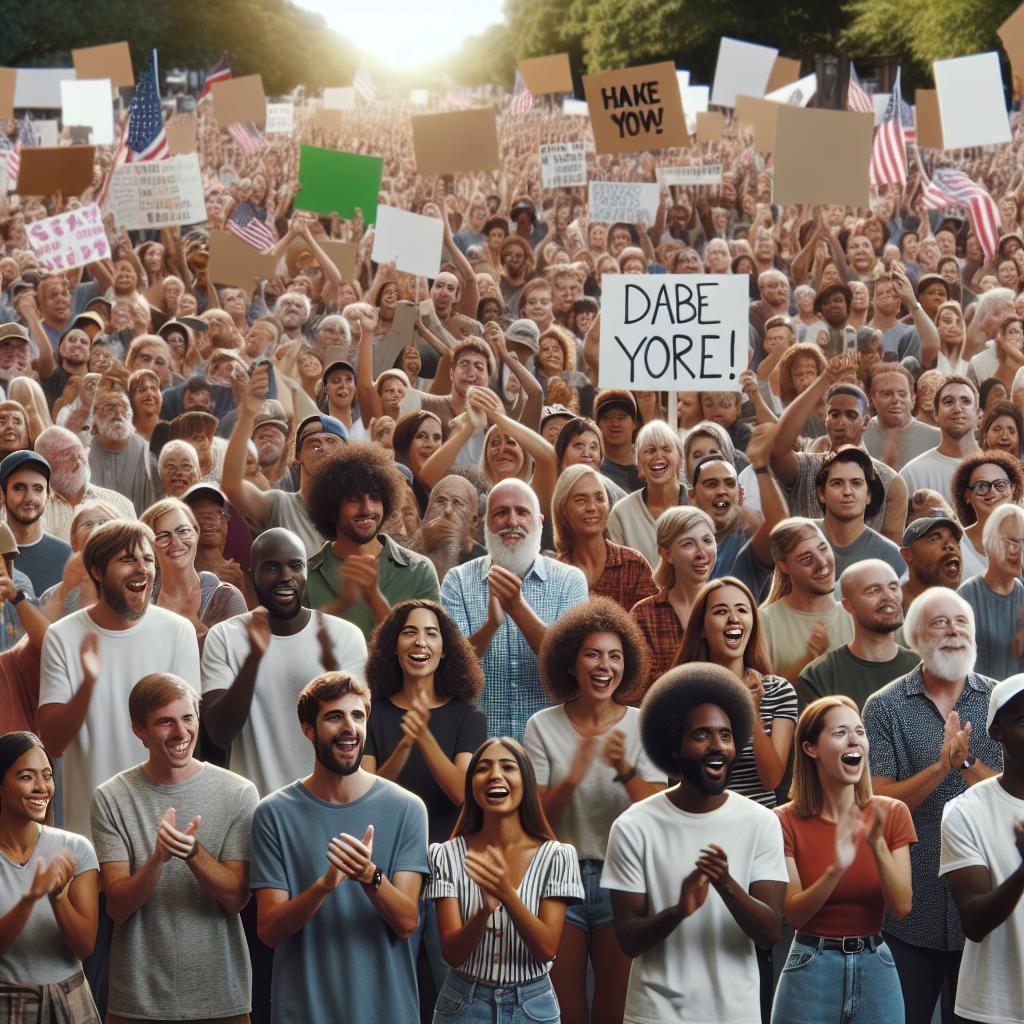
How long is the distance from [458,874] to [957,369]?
23.3ft

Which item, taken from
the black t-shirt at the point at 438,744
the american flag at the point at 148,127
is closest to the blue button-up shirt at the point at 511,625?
the black t-shirt at the point at 438,744

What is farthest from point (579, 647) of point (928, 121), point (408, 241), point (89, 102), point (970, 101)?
point (89, 102)

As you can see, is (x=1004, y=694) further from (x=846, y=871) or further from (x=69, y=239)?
(x=69, y=239)

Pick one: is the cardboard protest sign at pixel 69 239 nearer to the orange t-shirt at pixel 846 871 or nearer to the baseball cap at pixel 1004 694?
the orange t-shirt at pixel 846 871

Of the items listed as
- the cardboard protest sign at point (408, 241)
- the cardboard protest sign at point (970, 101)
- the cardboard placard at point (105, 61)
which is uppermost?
the cardboard placard at point (105, 61)

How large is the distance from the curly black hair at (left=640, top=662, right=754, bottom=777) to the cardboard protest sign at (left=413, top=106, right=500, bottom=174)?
10.8 metres

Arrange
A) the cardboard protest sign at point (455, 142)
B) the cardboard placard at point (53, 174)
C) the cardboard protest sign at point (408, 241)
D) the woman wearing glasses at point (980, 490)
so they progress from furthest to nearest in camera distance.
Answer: the cardboard protest sign at point (455, 142)
the cardboard placard at point (53, 174)
the cardboard protest sign at point (408, 241)
the woman wearing glasses at point (980, 490)

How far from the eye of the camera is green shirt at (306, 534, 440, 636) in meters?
6.41

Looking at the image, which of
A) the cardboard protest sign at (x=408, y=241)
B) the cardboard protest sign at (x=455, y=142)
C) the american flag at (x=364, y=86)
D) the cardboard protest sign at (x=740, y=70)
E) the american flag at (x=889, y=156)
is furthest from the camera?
the american flag at (x=364, y=86)

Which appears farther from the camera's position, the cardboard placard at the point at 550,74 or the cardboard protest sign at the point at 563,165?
the cardboard placard at the point at 550,74

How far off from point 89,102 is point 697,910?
2183 centimetres

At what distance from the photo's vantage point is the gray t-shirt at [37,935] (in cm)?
479

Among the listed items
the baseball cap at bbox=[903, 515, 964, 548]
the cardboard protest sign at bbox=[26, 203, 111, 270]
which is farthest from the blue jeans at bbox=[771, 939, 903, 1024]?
the cardboard protest sign at bbox=[26, 203, 111, 270]

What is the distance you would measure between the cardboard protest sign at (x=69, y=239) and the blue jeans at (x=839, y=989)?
954cm
